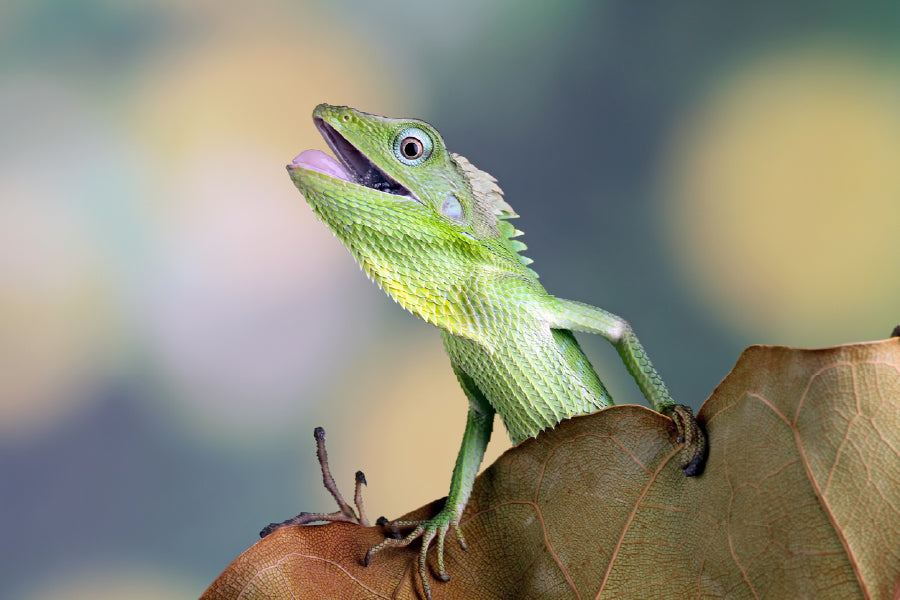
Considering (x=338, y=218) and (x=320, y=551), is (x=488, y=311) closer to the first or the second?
(x=338, y=218)

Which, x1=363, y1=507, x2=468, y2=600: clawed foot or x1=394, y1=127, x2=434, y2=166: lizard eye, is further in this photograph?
x1=394, y1=127, x2=434, y2=166: lizard eye

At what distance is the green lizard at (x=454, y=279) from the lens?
90 centimetres

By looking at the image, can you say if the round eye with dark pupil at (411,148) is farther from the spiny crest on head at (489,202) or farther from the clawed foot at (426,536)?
the clawed foot at (426,536)

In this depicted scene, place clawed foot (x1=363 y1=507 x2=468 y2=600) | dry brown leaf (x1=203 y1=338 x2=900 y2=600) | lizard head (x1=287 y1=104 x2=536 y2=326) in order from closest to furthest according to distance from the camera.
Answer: dry brown leaf (x1=203 y1=338 x2=900 y2=600) → clawed foot (x1=363 y1=507 x2=468 y2=600) → lizard head (x1=287 y1=104 x2=536 y2=326)

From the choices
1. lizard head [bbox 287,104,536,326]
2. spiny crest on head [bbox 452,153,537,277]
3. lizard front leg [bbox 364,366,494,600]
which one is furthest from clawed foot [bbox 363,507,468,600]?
spiny crest on head [bbox 452,153,537,277]

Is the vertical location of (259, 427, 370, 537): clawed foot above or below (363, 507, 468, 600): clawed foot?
above

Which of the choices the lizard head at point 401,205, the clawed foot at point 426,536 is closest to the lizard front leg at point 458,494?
the clawed foot at point 426,536

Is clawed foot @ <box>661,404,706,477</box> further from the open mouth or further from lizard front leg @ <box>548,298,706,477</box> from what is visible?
the open mouth

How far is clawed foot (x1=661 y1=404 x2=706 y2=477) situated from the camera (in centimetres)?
63

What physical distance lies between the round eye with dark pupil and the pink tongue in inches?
3.0

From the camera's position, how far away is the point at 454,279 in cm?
92

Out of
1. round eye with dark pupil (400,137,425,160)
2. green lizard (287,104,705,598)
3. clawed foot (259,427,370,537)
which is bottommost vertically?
clawed foot (259,427,370,537)

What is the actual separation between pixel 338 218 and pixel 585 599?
482 millimetres

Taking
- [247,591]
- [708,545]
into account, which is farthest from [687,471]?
[247,591]
